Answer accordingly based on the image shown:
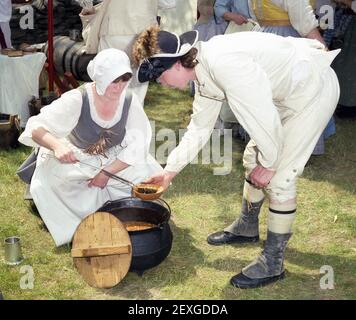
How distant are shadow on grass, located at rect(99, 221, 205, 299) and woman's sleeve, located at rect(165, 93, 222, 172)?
2.46ft

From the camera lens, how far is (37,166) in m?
5.29

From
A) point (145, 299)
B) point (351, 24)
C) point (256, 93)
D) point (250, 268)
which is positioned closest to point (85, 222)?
point (145, 299)

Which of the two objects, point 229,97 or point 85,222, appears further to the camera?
point 85,222

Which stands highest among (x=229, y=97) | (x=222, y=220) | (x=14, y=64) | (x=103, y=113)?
(x=229, y=97)

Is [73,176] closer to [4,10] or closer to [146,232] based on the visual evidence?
[146,232]

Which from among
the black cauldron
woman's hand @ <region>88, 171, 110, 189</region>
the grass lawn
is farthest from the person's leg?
woman's hand @ <region>88, 171, 110, 189</region>

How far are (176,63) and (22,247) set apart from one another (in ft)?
6.90

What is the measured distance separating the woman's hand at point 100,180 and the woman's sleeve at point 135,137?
180 mm

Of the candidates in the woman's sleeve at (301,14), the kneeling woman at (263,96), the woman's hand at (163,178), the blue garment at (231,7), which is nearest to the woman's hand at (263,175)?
the kneeling woman at (263,96)

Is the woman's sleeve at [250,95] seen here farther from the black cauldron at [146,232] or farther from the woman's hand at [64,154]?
the woman's hand at [64,154]

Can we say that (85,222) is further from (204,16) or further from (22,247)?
(204,16)

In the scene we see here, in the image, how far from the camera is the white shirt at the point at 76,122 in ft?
16.3
